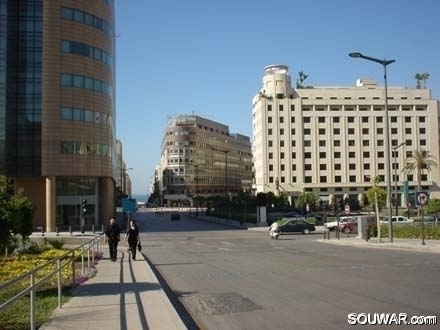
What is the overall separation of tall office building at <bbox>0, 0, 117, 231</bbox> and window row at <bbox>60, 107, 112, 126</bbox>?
111 mm

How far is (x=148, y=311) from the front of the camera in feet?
35.1

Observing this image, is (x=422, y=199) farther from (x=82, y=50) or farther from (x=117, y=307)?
(x=82, y=50)

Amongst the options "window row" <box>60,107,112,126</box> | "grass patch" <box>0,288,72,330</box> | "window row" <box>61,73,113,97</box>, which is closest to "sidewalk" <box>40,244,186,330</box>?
"grass patch" <box>0,288,72,330</box>

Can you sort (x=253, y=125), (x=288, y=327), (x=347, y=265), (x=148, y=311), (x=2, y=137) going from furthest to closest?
(x=253, y=125) → (x=2, y=137) → (x=347, y=265) → (x=148, y=311) → (x=288, y=327)

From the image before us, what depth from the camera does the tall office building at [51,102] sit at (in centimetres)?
6562

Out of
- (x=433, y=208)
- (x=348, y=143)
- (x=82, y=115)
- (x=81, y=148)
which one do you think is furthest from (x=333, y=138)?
(x=81, y=148)

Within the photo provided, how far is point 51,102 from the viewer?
215 feet

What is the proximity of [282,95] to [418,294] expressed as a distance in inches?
5020

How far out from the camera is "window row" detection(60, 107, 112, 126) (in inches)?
2606

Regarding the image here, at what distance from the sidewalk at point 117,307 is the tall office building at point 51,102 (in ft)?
170

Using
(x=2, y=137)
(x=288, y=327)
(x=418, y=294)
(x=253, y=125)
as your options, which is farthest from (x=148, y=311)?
(x=253, y=125)

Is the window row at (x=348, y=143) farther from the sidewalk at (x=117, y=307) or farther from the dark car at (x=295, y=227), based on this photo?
the sidewalk at (x=117, y=307)

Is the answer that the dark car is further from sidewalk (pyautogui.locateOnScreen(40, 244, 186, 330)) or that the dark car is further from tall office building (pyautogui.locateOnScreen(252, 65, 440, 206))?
tall office building (pyautogui.locateOnScreen(252, 65, 440, 206))

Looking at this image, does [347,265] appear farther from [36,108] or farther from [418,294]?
[36,108]
